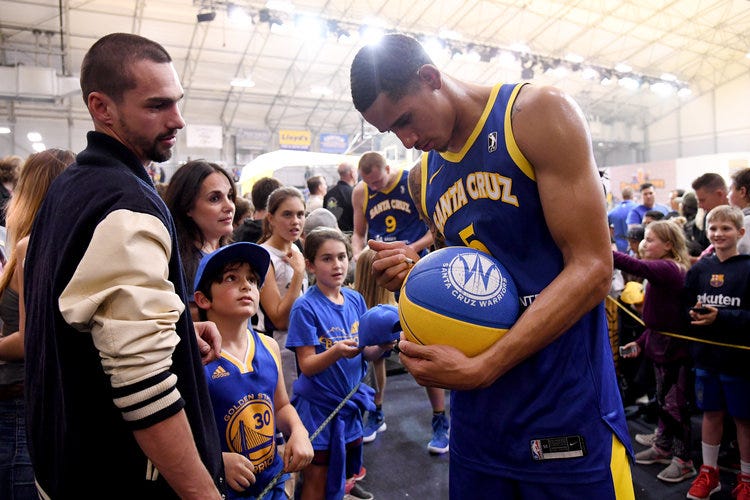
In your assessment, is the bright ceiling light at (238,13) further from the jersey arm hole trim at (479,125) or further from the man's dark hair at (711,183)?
the jersey arm hole trim at (479,125)

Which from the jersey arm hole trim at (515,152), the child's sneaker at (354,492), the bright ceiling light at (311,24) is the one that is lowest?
the child's sneaker at (354,492)

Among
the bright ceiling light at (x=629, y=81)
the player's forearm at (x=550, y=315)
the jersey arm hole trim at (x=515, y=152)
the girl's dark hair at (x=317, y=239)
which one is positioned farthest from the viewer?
the bright ceiling light at (x=629, y=81)

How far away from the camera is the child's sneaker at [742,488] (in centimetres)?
313

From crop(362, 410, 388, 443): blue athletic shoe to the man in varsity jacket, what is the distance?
3046 millimetres

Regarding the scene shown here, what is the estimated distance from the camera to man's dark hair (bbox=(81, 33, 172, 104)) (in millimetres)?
1415

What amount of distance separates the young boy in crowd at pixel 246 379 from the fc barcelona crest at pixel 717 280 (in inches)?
120

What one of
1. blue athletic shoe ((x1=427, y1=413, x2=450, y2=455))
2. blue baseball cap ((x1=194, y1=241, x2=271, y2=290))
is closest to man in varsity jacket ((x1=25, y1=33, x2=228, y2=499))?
blue baseball cap ((x1=194, y1=241, x2=271, y2=290))

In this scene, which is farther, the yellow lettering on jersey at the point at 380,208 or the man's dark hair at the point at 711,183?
the yellow lettering on jersey at the point at 380,208

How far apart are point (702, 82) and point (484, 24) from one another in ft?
46.2

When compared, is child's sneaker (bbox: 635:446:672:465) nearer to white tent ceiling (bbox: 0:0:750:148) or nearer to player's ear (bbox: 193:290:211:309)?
player's ear (bbox: 193:290:211:309)

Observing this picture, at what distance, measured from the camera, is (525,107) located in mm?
1427

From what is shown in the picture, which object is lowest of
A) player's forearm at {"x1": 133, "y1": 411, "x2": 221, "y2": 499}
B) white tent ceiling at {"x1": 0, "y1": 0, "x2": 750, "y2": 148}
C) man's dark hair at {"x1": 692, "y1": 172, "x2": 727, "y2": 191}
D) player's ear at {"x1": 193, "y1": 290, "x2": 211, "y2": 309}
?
player's forearm at {"x1": 133, "y1": 411, "x2": 221, "y2": 499}

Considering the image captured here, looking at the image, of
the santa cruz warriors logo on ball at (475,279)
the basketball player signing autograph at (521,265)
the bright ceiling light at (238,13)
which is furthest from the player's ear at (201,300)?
the bright ceiling light at (238,13)

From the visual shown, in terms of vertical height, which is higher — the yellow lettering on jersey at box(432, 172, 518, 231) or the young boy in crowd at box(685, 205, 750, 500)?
the yellow lettering on jersey at box(432, 172, 518, 231)
